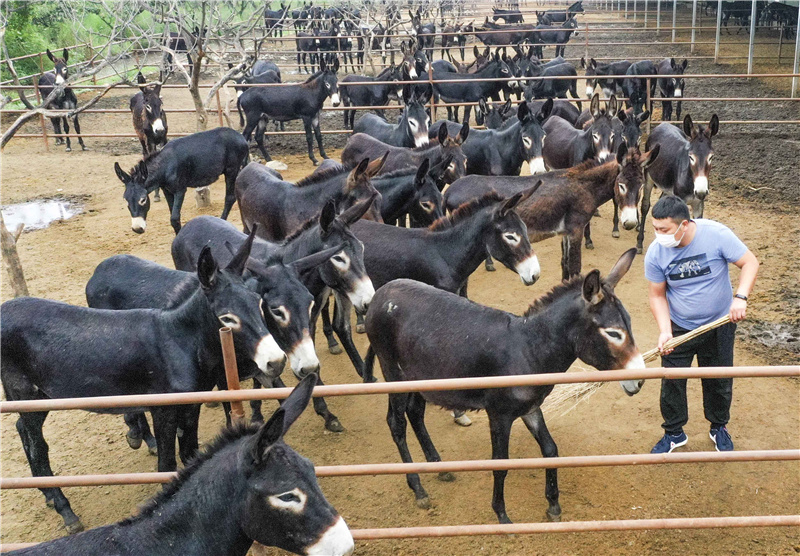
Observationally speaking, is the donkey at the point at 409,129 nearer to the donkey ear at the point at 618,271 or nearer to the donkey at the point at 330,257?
the donkey at the point at 330,257

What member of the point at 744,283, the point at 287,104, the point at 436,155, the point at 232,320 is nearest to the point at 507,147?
the point at 436,155

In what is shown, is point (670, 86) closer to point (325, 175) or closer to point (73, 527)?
point (325, 175)

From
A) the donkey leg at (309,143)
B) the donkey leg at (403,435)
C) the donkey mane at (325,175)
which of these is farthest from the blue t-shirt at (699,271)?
the donkey leg at (309,143)

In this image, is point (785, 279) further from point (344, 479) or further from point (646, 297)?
point (344, 479)

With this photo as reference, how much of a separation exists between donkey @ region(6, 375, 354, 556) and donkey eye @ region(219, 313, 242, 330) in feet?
4.52

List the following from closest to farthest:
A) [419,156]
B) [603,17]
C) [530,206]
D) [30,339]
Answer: [30,339], [530,206], [419,156], [603,17]

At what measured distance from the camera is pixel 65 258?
918 cm

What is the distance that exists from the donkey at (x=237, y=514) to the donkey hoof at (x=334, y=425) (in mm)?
2745

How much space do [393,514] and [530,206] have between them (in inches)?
159

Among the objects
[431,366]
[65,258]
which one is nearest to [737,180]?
[431,366]

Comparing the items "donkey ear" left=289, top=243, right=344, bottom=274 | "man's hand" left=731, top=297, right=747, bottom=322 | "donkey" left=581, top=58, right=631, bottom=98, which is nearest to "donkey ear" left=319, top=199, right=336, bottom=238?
"donkey ear" left=289, top=243, right=344, bottom=274

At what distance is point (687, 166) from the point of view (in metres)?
8.45

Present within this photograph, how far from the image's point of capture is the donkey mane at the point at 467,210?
5844mm

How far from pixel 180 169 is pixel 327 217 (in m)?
5.37
